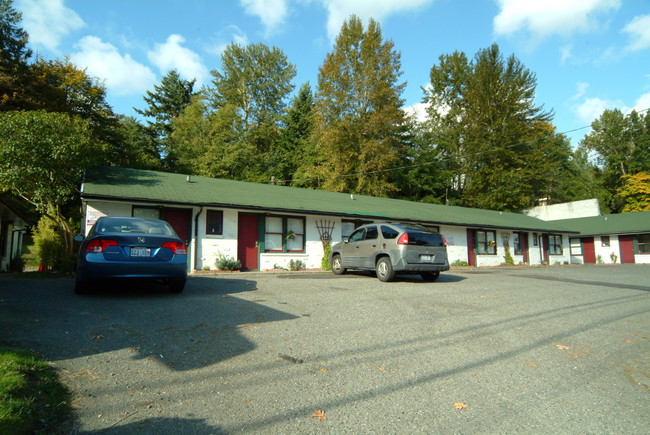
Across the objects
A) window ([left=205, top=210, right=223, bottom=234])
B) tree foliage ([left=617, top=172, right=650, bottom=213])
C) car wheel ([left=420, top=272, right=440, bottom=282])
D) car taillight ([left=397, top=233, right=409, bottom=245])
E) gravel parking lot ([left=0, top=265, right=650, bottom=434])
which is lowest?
gravel parking lot ([left=0, top=265, right=650, bottom=434])

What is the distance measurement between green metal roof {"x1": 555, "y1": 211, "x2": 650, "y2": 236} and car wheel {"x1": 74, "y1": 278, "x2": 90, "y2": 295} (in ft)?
130

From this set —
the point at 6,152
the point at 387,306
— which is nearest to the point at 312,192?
the point at 6,152

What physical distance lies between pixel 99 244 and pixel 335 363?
200 inches

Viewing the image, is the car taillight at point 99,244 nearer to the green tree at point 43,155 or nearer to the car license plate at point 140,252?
the car license plate at point 140,252

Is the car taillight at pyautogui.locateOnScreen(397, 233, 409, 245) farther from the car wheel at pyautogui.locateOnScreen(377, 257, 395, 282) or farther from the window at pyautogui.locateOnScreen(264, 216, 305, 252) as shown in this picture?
the window at pyautogui.locateOnScreen(264, 216, 305, 252)

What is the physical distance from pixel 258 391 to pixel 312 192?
19687mm

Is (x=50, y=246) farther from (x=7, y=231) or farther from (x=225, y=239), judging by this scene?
(x=7, y=231)

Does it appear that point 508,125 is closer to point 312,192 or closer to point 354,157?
point 354,157

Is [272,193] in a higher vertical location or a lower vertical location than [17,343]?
higher

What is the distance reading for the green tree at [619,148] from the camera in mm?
51500

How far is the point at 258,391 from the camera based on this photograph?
320 cm

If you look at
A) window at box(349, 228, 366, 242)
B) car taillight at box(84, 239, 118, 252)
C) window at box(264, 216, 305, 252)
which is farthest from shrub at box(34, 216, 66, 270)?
window at box(349, 228, 366, 242)

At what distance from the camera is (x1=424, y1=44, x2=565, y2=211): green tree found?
1524 inches

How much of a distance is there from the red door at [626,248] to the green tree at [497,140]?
8.64 metres
